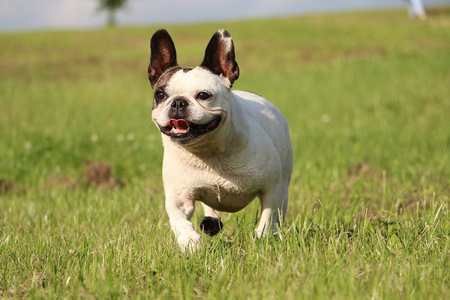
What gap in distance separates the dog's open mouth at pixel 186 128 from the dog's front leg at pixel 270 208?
2.40 feet

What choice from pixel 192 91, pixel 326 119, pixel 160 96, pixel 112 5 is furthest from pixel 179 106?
pixel 112 5

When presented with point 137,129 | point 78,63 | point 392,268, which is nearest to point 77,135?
point 137,129

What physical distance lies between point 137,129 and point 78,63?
65.1 feet

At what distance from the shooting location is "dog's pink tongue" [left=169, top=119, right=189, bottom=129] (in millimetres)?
4070

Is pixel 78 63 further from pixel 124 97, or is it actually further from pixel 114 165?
pixel 114 165

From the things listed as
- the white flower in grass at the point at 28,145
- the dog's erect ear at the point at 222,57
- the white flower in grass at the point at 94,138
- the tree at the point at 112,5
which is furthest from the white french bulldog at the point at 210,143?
the tree at the point at 112,5

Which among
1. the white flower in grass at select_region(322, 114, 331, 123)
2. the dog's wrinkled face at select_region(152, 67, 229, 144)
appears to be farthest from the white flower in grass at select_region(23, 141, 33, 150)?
the dog's wrinkled face at select_region(152, 67, 229, 144)

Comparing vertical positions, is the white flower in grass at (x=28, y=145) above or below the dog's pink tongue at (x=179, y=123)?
below

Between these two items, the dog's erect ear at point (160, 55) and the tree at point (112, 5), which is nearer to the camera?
the dog's erect ear at point (160, 55)

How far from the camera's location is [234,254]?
12.7ft

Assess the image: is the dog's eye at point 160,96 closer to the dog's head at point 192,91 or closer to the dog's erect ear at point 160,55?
the dog's head at point 192,91

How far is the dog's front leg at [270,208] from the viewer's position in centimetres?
444

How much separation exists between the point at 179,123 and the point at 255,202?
257 centimetres

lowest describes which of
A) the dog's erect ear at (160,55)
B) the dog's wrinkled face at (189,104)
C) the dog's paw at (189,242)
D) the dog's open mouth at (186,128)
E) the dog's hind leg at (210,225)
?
the dog's hind leg at (210,225)
